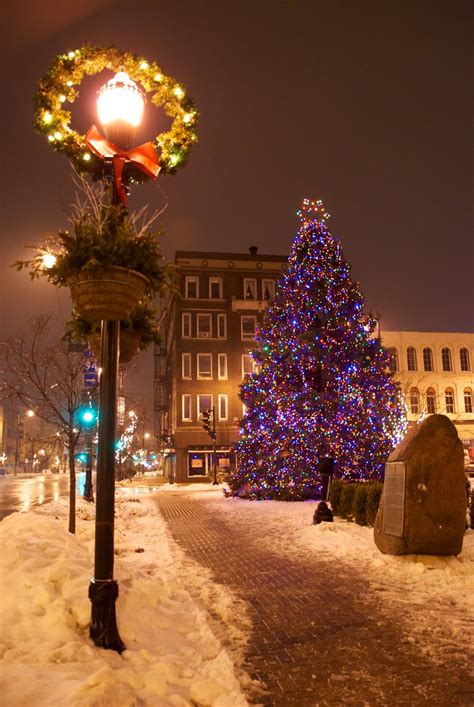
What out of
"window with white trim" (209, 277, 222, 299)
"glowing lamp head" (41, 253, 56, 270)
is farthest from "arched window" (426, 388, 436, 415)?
"glowing lamp head" (41, 253, 56, 270)

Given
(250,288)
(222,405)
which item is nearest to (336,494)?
(222,405)

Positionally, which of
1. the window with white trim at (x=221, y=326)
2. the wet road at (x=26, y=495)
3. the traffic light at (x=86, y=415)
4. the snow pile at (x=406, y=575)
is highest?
the window with white trim at (x=221, y=326)

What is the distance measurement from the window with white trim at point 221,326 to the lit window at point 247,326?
5.08 feet

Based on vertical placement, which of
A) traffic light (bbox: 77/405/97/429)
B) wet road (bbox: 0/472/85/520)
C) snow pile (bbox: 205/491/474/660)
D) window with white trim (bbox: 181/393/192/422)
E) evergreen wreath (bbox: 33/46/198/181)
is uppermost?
evergreen wreath (bbox: 33/46/198/181)

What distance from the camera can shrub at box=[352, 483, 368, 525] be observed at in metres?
13.2

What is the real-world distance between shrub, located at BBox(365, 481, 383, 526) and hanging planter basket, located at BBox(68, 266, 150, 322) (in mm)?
9343

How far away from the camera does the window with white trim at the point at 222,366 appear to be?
48.4 meters

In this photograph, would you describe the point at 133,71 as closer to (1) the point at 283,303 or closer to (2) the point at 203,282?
(1) the point at 283,303

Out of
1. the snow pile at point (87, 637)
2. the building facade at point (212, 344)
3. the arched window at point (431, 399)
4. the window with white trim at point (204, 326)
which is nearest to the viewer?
the snow pile at point (87, 637)

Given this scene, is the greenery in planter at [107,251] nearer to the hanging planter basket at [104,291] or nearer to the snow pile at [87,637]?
the hanging planter basket at [104,291]

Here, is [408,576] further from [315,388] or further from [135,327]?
[315,388]

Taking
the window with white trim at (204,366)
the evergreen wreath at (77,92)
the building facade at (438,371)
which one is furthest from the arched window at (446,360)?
the evergreen wreath at (77,92)

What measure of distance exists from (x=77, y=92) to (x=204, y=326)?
42335mm

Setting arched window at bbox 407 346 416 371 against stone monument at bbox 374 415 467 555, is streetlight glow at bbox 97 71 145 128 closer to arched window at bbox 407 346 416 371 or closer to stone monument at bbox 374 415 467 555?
stone monument at bbox 374 415 467 555
